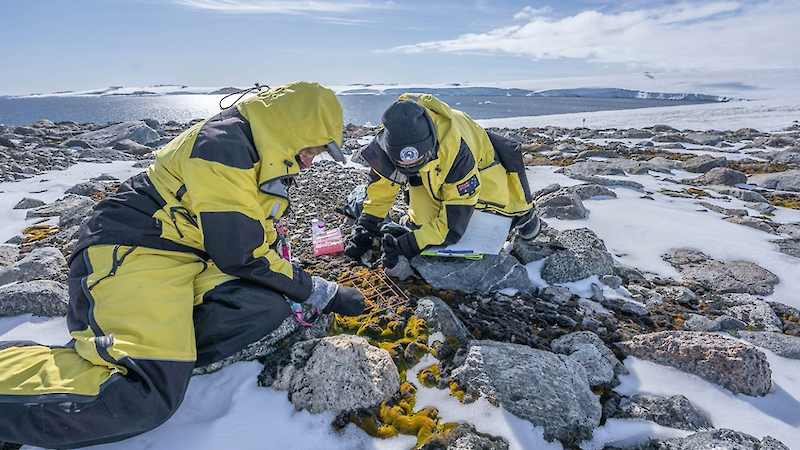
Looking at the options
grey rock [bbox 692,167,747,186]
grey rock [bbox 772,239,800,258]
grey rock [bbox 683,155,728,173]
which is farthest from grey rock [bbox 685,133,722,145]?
grey rock [bbox 772,239,800,258]

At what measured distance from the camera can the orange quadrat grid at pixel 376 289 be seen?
2.96 m

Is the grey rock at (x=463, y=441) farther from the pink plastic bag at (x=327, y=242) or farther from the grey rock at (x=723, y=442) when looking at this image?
the pink plastic bag at (x=327, y=242)

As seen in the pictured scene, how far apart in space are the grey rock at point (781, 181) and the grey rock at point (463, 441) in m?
8.39

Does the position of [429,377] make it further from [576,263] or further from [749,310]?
[749,310]

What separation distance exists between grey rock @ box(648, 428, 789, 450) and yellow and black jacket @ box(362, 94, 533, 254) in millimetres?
1872

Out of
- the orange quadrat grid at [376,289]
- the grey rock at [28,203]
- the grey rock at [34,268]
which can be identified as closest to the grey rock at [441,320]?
the orange quadrat grid at [376,289]

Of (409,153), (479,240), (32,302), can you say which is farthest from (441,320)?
(32,302)

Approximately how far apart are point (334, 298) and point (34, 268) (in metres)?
2.91

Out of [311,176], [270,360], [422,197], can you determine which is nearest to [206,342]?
[270,360]

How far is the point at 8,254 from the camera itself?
13.2 feet

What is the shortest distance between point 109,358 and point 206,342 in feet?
1.56

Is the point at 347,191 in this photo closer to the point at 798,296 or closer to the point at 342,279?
the point at 342,279

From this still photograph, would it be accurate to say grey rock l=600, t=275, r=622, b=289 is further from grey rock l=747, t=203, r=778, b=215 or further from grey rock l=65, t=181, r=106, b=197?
grey rock l=65, t=181, r=106, b=197

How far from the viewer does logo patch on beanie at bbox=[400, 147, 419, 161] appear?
289 centimetres
